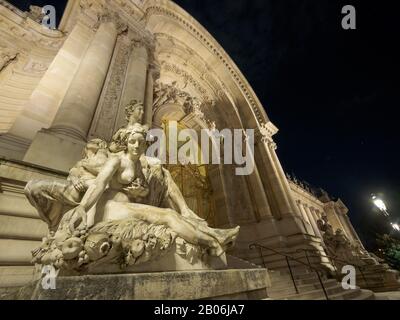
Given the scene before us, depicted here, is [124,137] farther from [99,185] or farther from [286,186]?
[286,186]

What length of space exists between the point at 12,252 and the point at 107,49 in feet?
16.9

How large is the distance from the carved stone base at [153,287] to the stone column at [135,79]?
3.69 metres

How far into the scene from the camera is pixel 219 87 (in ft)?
39.4

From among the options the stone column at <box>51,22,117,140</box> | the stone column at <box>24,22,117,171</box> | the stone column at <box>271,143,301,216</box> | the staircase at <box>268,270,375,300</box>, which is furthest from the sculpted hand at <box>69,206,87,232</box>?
the stone column at <box>271,143,301,216</box>

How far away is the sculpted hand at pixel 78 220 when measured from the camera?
1.40 metres

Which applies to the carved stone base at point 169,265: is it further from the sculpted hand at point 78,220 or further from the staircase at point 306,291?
the staircase at point 306,291

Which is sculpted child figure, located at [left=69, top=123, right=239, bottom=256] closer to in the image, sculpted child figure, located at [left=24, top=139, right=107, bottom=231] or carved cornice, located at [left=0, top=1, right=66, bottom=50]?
sculpted child figure, located at [left=24, top=139, right=107, bottom=231]

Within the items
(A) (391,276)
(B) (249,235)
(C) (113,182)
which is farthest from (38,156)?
(A) (391,276)

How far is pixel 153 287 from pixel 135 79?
534 cm

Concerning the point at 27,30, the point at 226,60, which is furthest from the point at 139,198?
the point at 226,60

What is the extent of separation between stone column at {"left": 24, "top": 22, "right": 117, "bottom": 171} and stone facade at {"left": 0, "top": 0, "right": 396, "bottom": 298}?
0.02 m

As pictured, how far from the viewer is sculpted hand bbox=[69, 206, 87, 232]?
1397mm

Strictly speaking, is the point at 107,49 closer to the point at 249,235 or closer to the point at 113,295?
the point at 113,295

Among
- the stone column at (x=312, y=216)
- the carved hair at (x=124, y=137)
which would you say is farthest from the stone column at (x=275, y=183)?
the stone column at (x=312, y=216)
